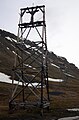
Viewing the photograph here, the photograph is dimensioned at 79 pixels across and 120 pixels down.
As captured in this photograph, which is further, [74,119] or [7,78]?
[7,78]

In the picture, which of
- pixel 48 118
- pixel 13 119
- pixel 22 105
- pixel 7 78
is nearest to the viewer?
pixel 13 119

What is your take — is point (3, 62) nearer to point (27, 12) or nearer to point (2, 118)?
point (27, 12)

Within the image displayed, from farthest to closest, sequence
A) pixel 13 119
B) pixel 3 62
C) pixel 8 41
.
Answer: pixel 8 41 → pixel 3 62 → pixel 13 119

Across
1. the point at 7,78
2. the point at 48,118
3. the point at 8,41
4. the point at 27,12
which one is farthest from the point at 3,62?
the point at 48,118

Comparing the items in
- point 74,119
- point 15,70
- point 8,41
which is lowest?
point 74,119

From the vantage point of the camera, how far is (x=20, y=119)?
74.9 feet

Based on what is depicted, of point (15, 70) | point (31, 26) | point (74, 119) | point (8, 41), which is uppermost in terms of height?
point (8, 41)

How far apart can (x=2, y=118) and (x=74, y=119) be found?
710cm

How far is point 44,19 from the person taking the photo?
100ft

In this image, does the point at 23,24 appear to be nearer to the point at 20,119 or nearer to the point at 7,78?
the point at 20,119

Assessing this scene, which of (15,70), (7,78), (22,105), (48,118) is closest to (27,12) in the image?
(15,70)

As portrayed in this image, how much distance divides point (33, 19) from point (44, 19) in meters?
1.35

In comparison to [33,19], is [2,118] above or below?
below

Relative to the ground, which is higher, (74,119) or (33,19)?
(33,19)
